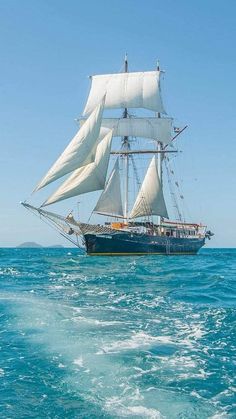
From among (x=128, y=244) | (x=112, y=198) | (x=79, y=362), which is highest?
(x=112, y=198)

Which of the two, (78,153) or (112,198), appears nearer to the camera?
(78,153)

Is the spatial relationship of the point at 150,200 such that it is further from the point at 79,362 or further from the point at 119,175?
the point at 79,362

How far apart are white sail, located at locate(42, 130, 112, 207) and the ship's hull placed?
8962 mm

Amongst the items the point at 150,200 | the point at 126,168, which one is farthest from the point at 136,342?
the point at 126,168

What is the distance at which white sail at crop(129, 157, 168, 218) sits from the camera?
72.2 metres

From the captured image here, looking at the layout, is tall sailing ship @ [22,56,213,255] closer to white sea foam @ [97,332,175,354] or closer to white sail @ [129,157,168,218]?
white sail @ [129,157,168,218]

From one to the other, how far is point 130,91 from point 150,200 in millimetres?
23378

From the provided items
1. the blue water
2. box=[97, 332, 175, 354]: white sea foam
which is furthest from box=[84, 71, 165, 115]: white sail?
box=[97, 332, 175, 354]: white sea foam

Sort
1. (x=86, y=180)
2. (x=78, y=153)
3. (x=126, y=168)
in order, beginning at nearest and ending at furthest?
(x=78, y=153) < (x=86, y=180) < (x=126, y=168)

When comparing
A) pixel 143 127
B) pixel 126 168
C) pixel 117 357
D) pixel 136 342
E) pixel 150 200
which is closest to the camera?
pixel 117 357

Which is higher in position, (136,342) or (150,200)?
(150,200)

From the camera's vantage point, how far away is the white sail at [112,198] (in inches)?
2608

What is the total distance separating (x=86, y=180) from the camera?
5447cm

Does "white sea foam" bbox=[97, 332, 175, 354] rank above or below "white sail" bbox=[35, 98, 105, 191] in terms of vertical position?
below
